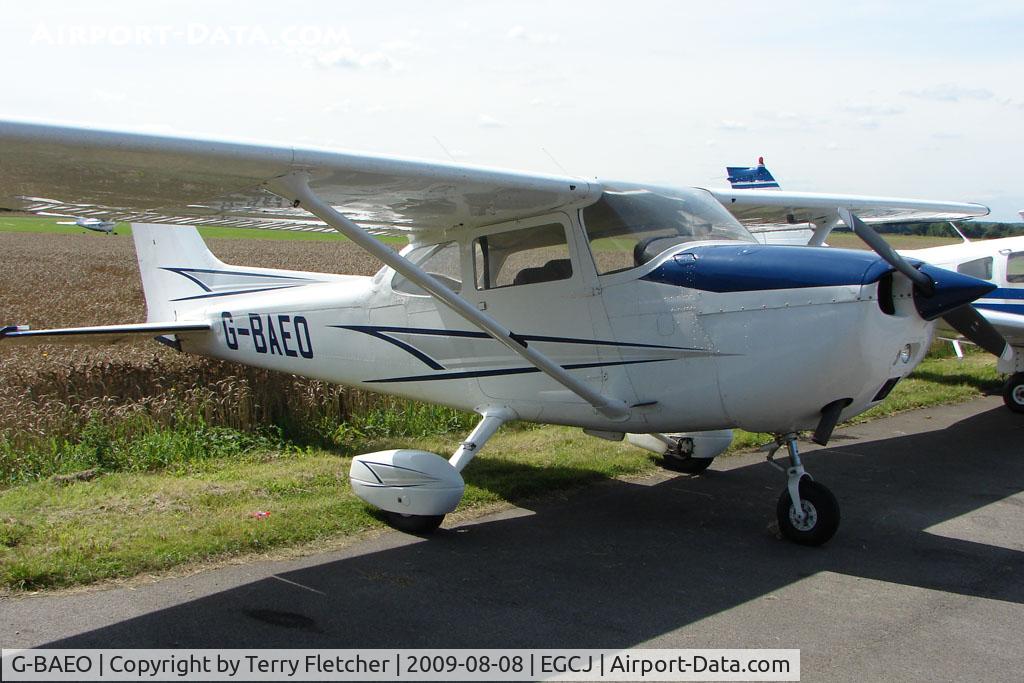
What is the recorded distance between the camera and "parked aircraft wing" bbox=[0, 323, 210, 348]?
25.6 ft

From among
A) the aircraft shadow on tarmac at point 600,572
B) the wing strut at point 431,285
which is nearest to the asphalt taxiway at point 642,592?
the aircraft shadow on tarmac at point 600,572

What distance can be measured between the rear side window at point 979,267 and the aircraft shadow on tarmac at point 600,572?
5.17 meters

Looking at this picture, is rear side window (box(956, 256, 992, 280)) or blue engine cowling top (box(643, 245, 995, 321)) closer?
blue engine cowling top (box(643, 245, 995, 321))

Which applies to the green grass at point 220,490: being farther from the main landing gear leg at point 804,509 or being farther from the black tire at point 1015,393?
the black tire at point 1015,393

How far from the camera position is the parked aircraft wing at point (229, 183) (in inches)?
167

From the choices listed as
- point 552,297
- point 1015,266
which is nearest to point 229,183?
point 552,297

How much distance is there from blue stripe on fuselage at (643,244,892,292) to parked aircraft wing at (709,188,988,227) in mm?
1487

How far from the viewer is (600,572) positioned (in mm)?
5121

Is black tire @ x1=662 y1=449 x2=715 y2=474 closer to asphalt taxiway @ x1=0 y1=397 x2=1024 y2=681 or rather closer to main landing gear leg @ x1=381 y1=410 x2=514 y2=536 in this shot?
asphalt taxiway @ x1=0 y1=397 x2=1024 y2=681

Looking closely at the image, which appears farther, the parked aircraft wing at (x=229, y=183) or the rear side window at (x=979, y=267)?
the rear side window at (x=979, y=267)

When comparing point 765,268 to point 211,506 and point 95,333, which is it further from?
point 95,333

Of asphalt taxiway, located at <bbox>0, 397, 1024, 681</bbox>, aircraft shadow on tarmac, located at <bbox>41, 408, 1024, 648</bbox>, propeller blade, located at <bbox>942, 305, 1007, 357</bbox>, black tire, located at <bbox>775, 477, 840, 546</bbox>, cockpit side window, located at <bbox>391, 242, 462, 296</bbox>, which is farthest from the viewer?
cockpit side window, located at <bbox>391, 242, 462, 296</bbox>

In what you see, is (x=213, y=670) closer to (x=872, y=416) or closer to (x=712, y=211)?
(x=712, y=211)

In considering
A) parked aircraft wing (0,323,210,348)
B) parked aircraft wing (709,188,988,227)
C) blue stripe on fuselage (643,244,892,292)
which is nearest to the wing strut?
blue stripe on fuselage (643,244,892,292)
